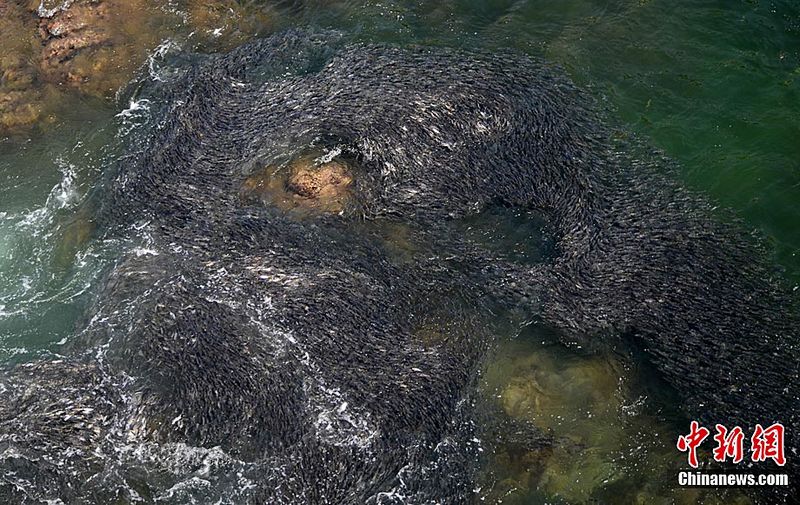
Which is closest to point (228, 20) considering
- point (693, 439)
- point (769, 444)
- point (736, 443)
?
point (693, 439)

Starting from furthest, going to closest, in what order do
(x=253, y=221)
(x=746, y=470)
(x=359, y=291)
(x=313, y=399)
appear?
(x=253, y=221) < (x=359, y=291) < (x=313, y=399) < (x=746, y=470)

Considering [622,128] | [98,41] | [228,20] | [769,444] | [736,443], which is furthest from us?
[228,20]

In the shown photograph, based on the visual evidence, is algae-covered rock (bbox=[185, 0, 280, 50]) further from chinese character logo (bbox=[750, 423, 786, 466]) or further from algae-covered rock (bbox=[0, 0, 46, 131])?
chinese character logo (bbox=[750, 423, 786, 466])

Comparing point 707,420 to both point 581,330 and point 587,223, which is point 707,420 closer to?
point 581,330

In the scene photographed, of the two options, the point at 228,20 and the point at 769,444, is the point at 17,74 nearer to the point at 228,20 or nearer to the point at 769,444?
the point at 228,20

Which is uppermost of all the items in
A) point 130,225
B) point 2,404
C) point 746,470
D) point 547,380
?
point 130,225

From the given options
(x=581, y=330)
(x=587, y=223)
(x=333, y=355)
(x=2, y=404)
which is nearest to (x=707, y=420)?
(x=581, y=330)

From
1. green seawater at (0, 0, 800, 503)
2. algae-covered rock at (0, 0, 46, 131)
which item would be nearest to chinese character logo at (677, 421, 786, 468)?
green seawater at (0, 0, 800, 503)

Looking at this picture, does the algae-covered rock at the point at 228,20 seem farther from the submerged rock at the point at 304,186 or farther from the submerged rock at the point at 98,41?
the submerged rock at the point at 304,186

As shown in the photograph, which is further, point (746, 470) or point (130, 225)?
point (130, 225)
